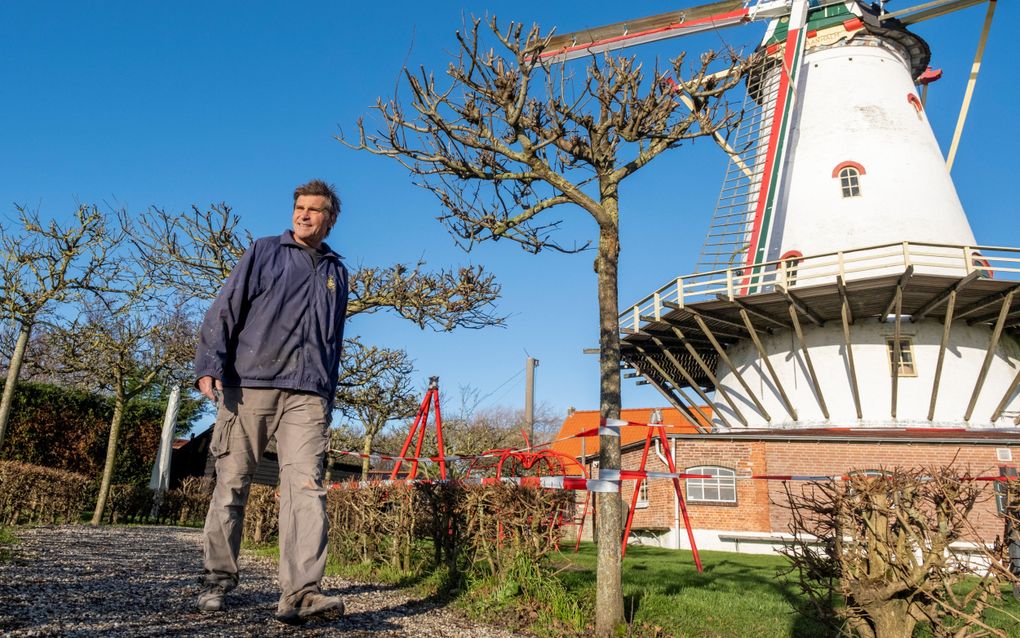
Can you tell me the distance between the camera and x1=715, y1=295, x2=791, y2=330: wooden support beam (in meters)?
14.5

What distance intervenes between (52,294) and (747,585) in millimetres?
9942

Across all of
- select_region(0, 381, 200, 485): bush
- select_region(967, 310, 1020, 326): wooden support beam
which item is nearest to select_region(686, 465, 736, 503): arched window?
select_region(967, 310, 1020, 326): wooden support beam

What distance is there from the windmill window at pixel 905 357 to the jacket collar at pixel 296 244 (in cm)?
1480

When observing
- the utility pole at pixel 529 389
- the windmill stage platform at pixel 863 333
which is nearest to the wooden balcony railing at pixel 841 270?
the windmill stage platform at pixel 863 333

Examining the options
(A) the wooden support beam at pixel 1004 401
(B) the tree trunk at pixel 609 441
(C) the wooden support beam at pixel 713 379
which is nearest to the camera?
(B) the tree trunk at pixel 609 441

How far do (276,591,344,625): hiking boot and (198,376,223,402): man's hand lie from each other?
3.23 feet

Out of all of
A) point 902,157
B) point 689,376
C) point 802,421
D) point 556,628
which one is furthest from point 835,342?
point 556,628

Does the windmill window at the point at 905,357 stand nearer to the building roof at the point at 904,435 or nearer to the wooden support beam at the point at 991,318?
the building roof at the point at 904,435

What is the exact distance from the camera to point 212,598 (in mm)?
3055

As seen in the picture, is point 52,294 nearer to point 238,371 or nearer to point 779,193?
point 238,371

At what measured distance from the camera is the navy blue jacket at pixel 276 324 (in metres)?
3.18

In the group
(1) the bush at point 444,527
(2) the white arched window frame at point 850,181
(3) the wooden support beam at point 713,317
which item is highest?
(2) the white arched window frame at point 850,181

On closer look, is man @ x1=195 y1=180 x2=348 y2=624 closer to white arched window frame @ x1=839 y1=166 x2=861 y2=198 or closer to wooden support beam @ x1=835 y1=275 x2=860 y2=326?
wooden support beam @ x1=835 y1=275 x2=860 y2=326

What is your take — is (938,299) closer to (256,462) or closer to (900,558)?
(900,558)
